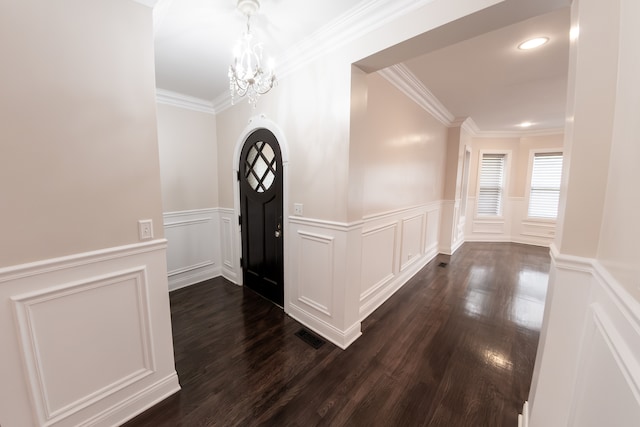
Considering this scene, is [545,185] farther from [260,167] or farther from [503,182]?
[260,167]

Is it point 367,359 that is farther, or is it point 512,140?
point 512,140

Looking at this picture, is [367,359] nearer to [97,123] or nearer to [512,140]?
[97,123]

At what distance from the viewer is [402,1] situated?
1.42m

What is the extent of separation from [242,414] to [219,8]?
266 centimetres

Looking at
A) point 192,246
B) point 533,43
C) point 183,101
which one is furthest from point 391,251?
point 183,101

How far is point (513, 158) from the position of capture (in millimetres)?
5637

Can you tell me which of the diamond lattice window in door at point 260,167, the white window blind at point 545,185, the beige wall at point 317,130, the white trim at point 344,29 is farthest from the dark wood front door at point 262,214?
the white window blind at point 545,185

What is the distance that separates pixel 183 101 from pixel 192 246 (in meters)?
1.97

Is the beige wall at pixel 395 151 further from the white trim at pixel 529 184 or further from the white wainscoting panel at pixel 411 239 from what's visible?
the white trim at pixel 529 184

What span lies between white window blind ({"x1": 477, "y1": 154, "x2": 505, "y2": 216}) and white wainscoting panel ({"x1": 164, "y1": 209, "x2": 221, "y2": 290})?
628cm

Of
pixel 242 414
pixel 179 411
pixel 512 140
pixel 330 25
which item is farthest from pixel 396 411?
pixel 512 140

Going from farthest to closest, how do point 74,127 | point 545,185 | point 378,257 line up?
point 545,185 → point 378,257 → point 74,127

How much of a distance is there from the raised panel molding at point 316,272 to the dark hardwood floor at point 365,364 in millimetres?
342

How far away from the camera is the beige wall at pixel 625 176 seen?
2.28 ft
